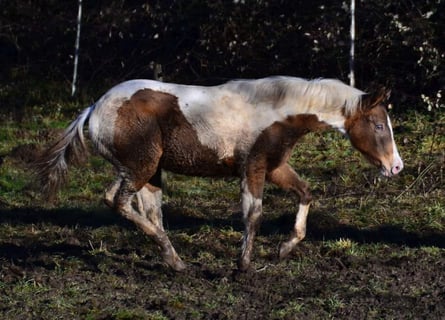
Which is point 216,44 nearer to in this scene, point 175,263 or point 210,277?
point 175,263

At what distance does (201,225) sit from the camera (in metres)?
10.0

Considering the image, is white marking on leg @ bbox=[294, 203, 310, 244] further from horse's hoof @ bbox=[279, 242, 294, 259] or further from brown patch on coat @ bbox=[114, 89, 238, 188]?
brown patch on coat @ bbox=[114, 89, 238, 188]

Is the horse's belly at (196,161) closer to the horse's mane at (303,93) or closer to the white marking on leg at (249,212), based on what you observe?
the white marking on leg at (249,212)

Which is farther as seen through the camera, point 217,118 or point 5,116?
point 5,116

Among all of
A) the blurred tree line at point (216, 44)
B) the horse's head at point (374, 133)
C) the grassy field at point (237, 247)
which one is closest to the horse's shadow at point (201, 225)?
the grassy field at point (237, 247)

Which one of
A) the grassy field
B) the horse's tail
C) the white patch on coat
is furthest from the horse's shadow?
the white patch on coat

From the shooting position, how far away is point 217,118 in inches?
332

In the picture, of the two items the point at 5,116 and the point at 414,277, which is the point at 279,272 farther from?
the point at 5,116

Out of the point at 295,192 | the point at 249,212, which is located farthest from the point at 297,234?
the point at 249,212

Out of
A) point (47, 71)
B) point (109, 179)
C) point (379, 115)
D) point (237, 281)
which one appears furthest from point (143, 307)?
point (47, 71)

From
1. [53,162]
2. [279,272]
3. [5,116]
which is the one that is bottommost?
[5,116]

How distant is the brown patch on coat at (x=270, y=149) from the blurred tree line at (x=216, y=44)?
18.3ft

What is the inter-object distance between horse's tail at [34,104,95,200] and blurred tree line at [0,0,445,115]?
19.6 ft

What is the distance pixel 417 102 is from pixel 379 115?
18.4ft
